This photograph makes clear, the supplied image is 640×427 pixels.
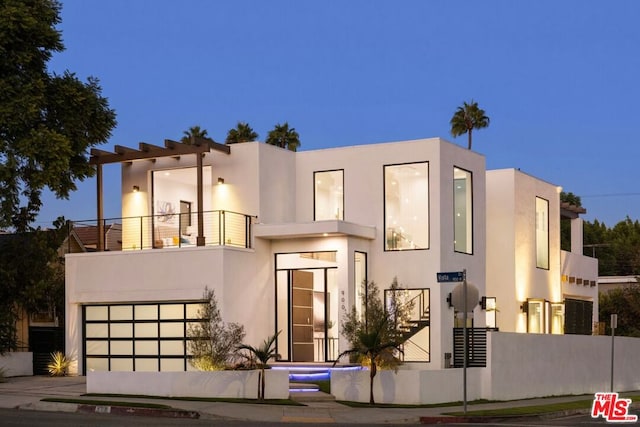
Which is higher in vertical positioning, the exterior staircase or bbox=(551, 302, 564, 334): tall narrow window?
bbox=(551, 302, 564, 334): tall narrow window

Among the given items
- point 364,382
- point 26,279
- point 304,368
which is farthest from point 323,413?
point 26,279

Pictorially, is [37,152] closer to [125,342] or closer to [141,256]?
[141,256]

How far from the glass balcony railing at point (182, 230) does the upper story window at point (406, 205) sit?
14.9 feet

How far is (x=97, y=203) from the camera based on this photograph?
35.8 metres

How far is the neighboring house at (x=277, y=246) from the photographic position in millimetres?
32938

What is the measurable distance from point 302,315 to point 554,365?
28.2 ft

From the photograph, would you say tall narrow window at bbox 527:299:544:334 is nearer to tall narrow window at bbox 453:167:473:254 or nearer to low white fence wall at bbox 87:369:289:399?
tall narrow window at bbox 453:167:473:254

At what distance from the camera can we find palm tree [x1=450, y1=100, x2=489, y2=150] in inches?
2714

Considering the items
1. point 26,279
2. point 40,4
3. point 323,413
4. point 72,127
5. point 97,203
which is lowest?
Answer: point 323,413

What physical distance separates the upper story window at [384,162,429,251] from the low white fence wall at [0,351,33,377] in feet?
40.0

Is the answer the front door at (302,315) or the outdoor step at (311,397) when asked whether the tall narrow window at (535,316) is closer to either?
the front door at (302,315)

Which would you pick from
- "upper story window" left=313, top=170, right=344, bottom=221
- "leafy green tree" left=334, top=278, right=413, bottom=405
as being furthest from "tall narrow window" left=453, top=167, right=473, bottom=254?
"leafy green tree" left=334, top=278, right=413, bottom=405

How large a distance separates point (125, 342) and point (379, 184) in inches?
376

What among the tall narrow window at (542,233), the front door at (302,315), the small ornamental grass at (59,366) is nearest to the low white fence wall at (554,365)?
the tall narrow window at (542,233)
